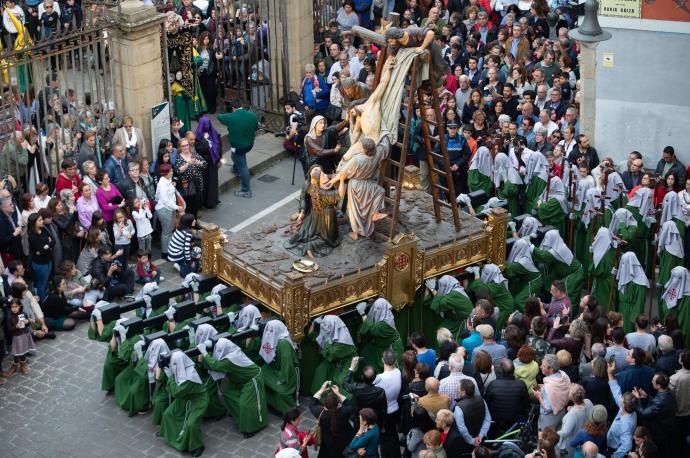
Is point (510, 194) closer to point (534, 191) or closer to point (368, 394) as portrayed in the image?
point (534, 191)

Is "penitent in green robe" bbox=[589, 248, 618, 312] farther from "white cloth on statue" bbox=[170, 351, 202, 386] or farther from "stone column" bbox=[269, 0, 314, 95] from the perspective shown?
"stone column" bbox=[269, 0, 314, 95]

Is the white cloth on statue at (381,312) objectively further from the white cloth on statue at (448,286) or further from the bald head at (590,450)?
the bald head at (590,450)

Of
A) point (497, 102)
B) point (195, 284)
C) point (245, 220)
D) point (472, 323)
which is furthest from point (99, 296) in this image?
point (497, 102)

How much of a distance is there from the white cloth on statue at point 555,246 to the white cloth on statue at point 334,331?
11.4ft

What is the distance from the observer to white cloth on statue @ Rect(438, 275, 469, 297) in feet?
62.7

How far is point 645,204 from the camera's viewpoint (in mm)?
20312

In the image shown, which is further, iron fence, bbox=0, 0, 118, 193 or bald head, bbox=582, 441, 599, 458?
iron fence, bbox=0, 0, 118, 193

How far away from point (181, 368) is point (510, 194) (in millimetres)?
7080

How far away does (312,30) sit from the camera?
1086 inches

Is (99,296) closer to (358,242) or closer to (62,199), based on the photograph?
(62,199)

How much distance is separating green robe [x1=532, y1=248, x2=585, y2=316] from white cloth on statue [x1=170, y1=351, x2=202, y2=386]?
5.57 meters

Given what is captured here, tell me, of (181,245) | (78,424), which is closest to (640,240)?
(181,245)

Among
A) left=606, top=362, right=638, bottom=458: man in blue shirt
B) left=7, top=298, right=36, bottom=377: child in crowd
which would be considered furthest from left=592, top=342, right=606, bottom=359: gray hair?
left=7, top=298, right=36, bottom=377: child in crowd

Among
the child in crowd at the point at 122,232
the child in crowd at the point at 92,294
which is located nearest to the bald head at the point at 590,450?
the child in crowd at the point at 92,294
